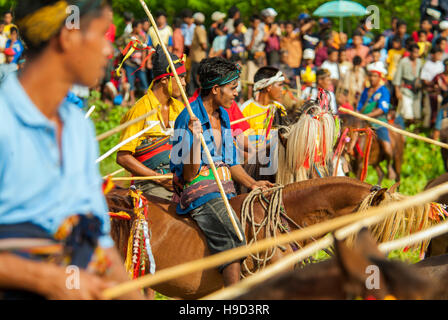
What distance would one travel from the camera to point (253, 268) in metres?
5.25

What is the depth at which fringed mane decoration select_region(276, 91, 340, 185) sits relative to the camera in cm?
636

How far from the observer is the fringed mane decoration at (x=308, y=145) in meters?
6.36

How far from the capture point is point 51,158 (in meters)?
2.07

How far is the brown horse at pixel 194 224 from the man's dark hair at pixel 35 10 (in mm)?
3075

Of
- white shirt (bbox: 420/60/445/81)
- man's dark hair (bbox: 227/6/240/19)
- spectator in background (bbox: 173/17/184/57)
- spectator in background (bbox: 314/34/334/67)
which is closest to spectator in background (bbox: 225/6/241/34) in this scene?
man's dark hair (bbox: 227/6/240/19)

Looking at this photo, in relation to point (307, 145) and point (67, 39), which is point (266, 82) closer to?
point (307, 145)

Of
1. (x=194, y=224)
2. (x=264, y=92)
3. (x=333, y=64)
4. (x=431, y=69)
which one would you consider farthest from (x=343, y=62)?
(x=194, y=224)

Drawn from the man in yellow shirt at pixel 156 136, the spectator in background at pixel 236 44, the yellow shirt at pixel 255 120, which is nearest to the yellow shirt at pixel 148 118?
the man in yellow shirt at pixel 156 136

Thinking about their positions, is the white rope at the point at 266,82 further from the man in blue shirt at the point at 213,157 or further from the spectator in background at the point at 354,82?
the spectator in background at the point at 354,82

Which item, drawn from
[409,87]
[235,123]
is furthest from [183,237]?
[409,87]

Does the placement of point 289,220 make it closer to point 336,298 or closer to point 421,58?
point 336,298

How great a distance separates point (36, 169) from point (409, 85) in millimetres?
14166

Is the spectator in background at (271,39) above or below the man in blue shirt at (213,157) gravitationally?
below

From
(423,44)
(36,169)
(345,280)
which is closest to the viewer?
(36,169)
